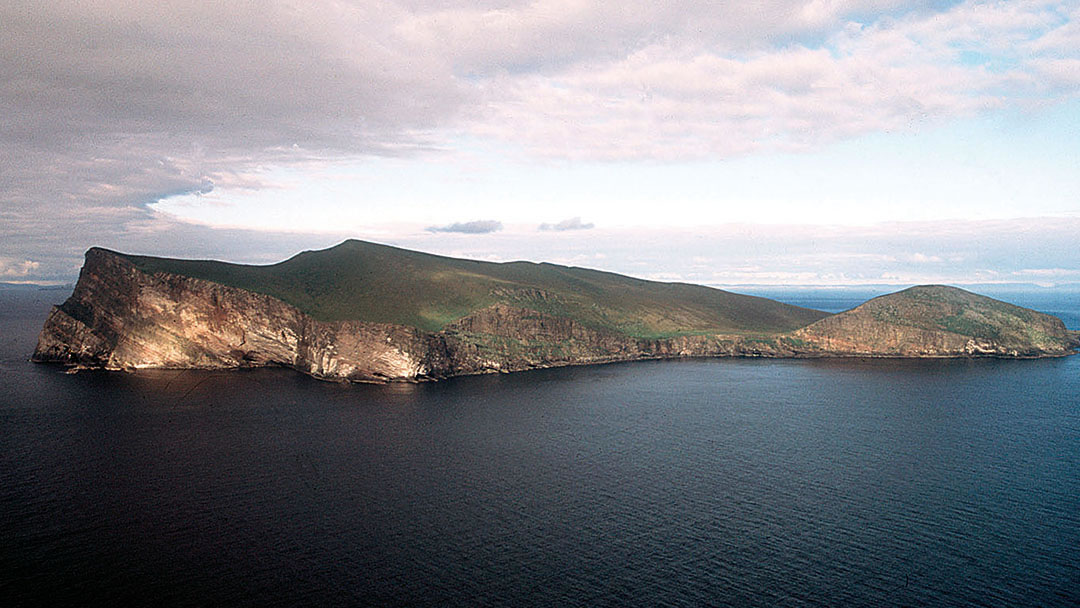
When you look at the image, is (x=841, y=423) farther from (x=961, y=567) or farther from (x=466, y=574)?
(x=466, y=574)

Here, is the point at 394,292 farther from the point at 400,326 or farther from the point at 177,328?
the point at 177,328

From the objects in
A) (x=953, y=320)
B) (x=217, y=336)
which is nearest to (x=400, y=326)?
(x=217, y=336)

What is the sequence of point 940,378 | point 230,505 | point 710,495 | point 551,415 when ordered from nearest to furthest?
point 230,505
point 710,495
point 551,415
point 940,378

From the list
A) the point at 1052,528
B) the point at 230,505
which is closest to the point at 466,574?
the point at 230,505

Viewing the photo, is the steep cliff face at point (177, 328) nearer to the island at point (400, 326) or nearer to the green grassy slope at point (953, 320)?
the island at point (400, 326)

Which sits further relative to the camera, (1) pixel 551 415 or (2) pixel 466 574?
(1) pixel 551 415

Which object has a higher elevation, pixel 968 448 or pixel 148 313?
pixel 148 313

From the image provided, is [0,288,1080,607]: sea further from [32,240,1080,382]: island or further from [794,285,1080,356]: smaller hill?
[794,285,1080,356]: smaller hill
